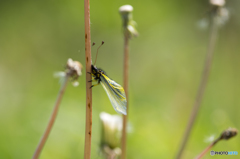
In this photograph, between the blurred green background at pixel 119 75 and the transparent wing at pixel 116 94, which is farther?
the blurred green background at pixel 119 75

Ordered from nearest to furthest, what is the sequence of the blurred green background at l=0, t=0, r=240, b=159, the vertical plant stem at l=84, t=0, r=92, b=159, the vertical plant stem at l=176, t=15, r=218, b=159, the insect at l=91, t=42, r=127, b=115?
the vertical plant stem at l=84, t=0, r=92, b=159
the insect at l=91, t=42, r=127, b=115
the vertical plant stem at l=176, t=15, r=218, b=159
the blurred green background at l=0, t=0, r=240, b=159

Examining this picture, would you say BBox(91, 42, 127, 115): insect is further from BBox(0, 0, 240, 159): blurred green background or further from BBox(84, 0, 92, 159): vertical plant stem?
BBox(0, 0, 240, 159): blurred green background

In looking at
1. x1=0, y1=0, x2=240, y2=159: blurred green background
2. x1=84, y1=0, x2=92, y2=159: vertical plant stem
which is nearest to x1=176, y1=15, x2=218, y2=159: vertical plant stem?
x1=0, y1=0, x2=240, y2=159: blurred green background

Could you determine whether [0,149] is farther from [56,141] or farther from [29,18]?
[29,18]

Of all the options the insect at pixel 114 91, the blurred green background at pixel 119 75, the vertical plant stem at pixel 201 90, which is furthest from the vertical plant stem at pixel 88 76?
the blurred green background at pixel 119 75

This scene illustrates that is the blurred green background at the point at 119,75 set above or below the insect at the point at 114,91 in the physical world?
below

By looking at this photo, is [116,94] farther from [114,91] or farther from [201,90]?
[201,90]

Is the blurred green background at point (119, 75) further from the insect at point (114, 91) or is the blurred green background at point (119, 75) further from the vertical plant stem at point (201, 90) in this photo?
the insect at point (114, 91)
